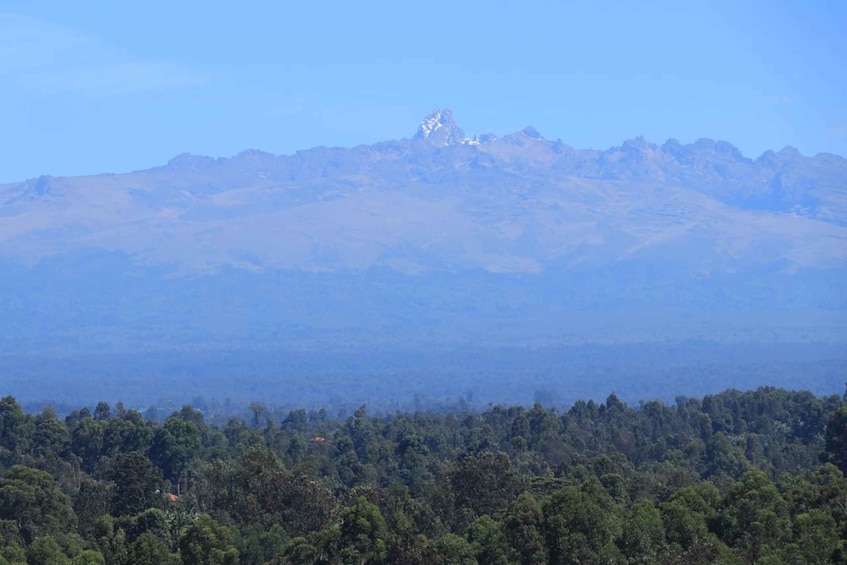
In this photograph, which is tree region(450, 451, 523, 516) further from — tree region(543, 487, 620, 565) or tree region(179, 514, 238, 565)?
tree region(179, 514, 238, 565)

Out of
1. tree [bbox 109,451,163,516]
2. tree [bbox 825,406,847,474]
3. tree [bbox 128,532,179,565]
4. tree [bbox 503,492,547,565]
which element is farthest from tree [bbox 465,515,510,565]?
tree [bbox 825,406,847,474]

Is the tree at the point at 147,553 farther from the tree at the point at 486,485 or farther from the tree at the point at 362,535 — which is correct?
the tree at the point at 486,485

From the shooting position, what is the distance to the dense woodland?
39812 millimetres

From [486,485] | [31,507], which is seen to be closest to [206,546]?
[31,507]

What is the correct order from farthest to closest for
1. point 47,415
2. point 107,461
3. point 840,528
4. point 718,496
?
point 47,415
point 107,461
point 718,496
point 840,528

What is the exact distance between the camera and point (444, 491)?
171 ft

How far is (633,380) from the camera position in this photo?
170 m

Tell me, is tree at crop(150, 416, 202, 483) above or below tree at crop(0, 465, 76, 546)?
above

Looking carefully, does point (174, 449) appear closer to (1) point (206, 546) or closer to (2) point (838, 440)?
(1) point (206, 546)

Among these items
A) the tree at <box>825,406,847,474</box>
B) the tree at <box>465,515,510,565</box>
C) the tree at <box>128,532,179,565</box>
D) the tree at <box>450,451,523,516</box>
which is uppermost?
the tree at <box>825,406,847,474</box>

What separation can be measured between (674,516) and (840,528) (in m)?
4.39

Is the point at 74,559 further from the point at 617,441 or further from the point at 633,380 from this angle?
the point at 633,380

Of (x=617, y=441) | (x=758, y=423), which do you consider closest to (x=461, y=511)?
(x=617, y=441)

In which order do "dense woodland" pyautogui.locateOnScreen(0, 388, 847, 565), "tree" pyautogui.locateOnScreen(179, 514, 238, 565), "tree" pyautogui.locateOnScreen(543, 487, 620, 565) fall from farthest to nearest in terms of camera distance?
"tree" pyautogui.locateOnScreen(179, 514, 238, 565), "dense woodland" pyautogui.locateOnScreen(0, 388, 847, 565), "tree" pyautogui.locateOnScreen(543, 487, 620, 565)
